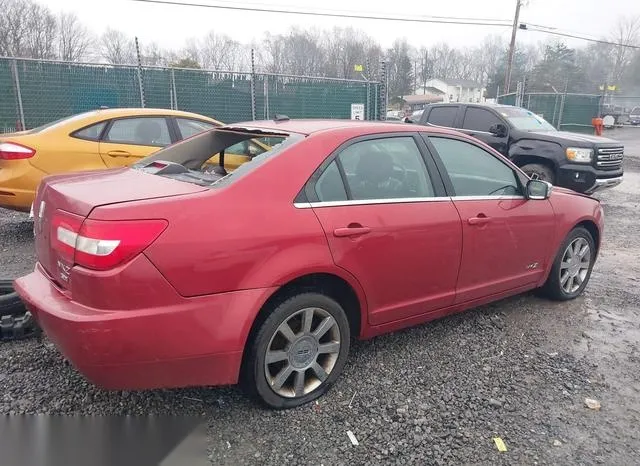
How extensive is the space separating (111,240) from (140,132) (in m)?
4.42

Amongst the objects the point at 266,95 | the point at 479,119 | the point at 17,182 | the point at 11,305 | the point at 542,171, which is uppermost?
the point at 266,95

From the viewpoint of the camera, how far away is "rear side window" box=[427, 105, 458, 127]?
1048cm

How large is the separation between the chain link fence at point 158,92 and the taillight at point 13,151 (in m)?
6.14

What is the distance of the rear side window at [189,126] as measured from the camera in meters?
6.60

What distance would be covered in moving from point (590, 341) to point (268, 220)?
9.10 ft

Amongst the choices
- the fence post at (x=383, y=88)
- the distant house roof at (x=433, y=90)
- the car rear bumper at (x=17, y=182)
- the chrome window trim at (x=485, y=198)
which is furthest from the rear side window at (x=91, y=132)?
the distant house roof at (x=433, y=90)

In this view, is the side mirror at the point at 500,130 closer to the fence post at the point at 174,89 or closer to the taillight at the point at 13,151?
the fence post at the point at 174,89

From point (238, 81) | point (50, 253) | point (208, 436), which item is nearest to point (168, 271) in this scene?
point (50, 253)

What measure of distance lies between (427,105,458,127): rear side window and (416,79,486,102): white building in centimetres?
8025

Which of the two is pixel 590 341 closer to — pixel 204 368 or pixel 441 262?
pixel 441 262

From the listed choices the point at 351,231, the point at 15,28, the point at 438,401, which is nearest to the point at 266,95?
the point at 351,231

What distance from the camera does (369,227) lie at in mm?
2945

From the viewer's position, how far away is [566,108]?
26672mm

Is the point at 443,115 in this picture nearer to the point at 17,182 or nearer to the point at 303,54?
the point at 17,182
